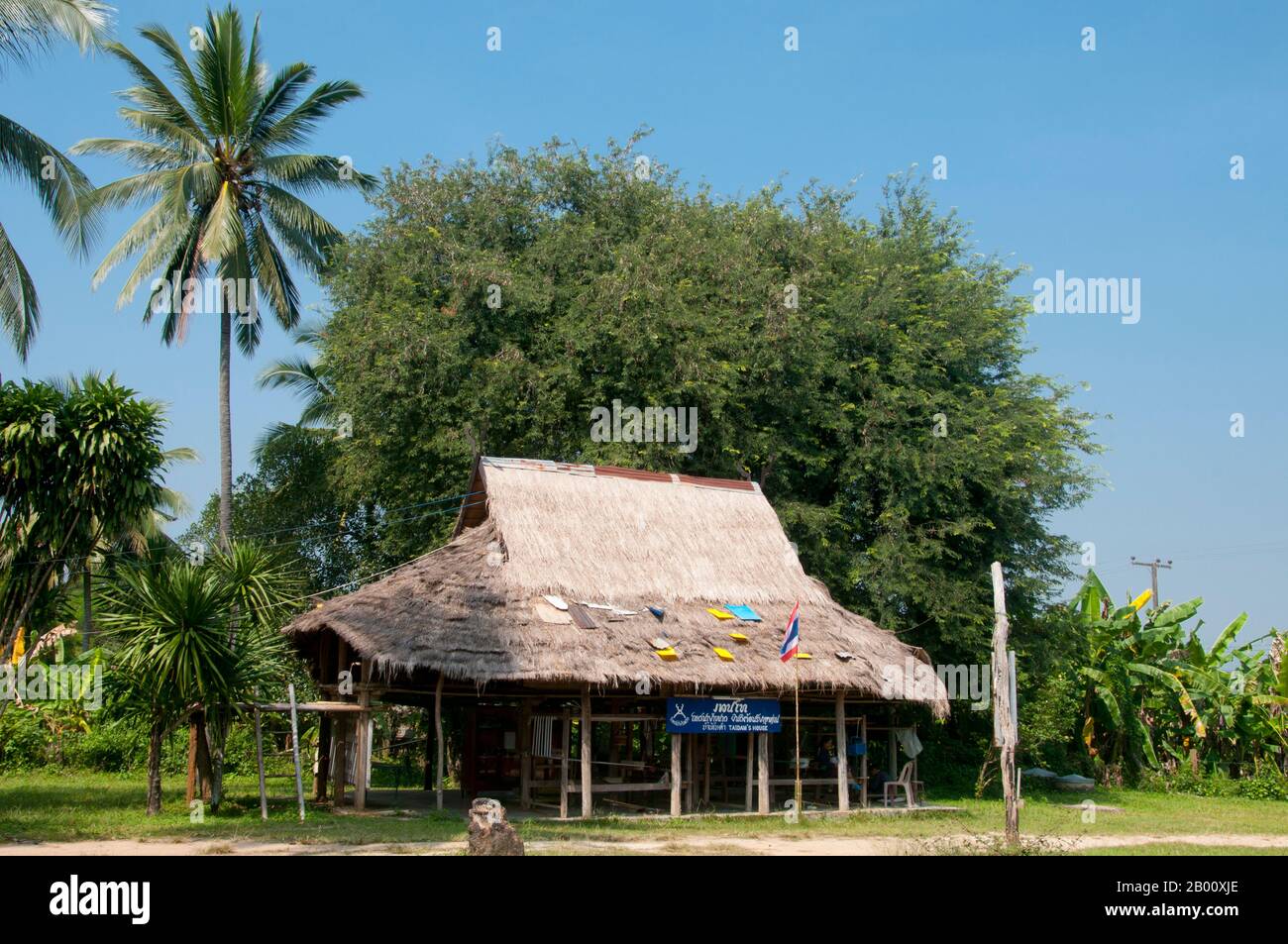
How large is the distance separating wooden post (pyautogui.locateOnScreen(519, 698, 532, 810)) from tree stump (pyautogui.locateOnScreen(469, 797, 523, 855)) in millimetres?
7400

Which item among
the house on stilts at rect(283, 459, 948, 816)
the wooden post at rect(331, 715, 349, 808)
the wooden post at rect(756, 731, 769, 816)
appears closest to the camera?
the house on stilts at rect(283, 459, 948, 816)

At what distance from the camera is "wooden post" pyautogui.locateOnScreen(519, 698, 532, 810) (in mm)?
19172

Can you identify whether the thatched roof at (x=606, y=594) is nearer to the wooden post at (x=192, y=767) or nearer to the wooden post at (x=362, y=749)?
the wooden post at (x=362, y=749)

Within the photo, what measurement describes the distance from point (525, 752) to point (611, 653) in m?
2.75

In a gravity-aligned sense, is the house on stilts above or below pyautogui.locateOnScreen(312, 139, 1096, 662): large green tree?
below

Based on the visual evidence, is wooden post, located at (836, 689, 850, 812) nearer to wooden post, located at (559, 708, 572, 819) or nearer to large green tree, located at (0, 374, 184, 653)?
wooden post, located at (559, 708, 572, 819)

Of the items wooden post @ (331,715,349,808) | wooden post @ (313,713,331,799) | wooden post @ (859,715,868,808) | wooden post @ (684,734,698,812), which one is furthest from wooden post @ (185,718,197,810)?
wooden post @ (859,715,868,808)

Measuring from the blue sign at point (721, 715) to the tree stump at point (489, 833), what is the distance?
22.8ft

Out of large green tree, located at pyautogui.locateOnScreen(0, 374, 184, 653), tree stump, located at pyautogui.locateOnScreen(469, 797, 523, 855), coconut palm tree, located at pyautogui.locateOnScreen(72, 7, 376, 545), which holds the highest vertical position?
coconut palm tree, located at pyautogui.locateOnScreen(72, 7, 376, 545)

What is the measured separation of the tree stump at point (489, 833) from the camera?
38.1ft

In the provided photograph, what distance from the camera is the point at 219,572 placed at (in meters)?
17.8

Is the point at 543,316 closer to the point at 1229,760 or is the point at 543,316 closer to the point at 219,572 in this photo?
the point at 219,572

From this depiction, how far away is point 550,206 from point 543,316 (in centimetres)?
372
